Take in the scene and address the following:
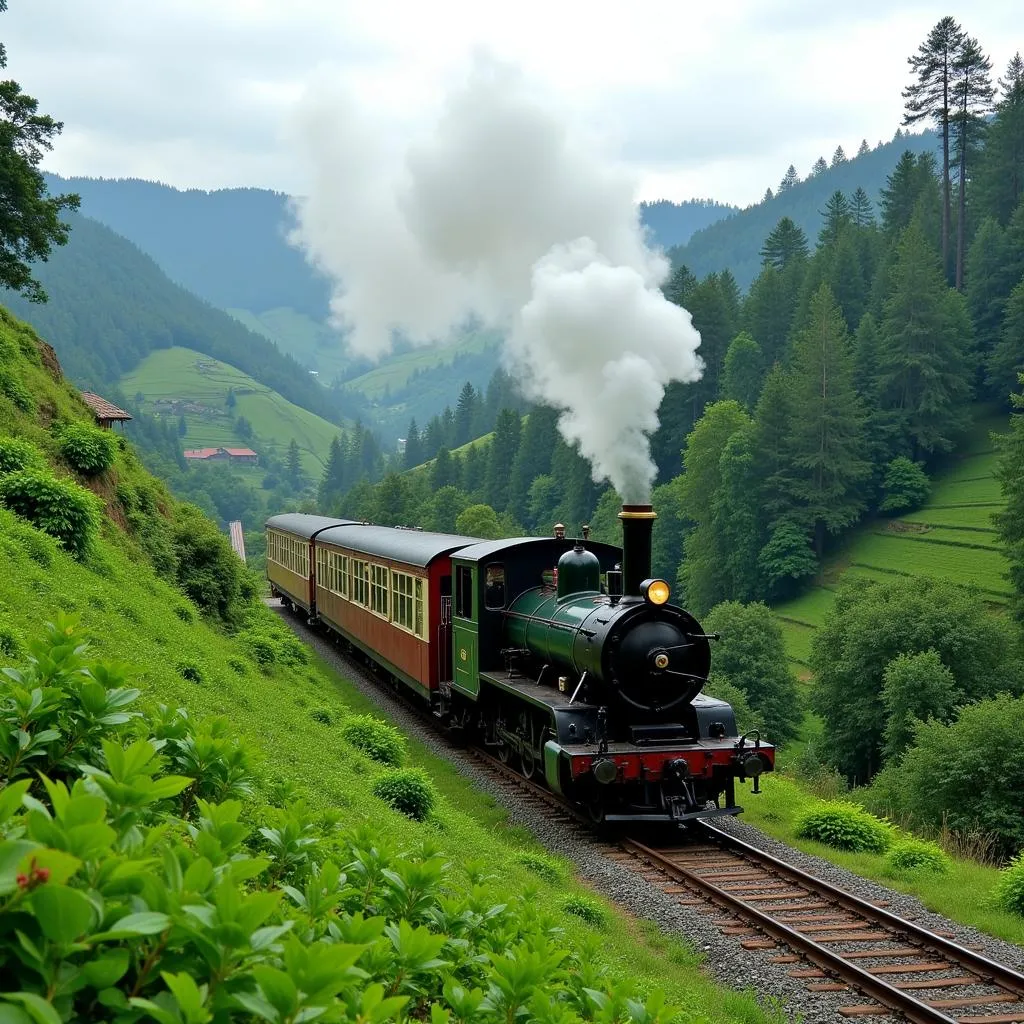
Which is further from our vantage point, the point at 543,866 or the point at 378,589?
the point at 378,589

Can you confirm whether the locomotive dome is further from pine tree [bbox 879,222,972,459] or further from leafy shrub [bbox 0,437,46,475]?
pine tree [bbox 879,222,972,459]

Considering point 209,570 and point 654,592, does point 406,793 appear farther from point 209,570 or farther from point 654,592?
point 209,570

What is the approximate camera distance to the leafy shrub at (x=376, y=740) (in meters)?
16.6

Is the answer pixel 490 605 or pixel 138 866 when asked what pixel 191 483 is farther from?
pixel 138 866

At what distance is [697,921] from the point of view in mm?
10523

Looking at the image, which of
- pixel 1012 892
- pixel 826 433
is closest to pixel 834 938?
pixel 1012 892

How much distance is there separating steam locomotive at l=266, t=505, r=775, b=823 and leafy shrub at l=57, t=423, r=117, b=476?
656 centimetres

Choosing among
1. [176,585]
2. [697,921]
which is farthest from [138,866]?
[176,585]

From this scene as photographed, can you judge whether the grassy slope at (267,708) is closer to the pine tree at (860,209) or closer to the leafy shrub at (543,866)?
the leafy shrub at (543,866)

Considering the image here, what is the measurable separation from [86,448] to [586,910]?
1598cm

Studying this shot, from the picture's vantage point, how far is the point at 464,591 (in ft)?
58.3

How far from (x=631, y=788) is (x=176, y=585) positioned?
12.4m

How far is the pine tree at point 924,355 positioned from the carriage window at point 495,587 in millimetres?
63624

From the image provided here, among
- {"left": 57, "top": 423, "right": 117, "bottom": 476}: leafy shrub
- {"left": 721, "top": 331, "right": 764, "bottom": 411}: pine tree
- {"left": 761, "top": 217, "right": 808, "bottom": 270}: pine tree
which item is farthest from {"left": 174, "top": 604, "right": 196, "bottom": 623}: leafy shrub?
{"left": 761, "top": 217, "right": 808, "bottom": 270}: pine tree
